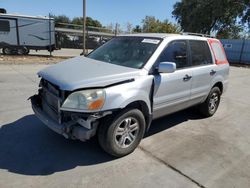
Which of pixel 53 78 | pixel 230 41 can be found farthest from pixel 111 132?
pixel 230 41

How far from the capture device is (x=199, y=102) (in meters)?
4.96

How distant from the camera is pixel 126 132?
11.1 ft

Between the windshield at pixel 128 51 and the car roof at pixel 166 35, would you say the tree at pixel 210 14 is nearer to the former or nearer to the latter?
the car roof at pixel 166 35

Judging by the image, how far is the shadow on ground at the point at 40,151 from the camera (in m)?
3.08

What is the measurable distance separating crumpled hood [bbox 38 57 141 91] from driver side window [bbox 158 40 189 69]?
71 cm

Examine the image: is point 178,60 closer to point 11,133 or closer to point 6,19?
point 11,133

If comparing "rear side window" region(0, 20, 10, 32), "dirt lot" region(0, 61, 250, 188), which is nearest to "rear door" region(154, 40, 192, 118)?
"dirt lot" region(0, 61, 250, 188)

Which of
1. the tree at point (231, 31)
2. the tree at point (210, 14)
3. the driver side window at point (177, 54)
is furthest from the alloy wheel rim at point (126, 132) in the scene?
the tree at point (231, 31)

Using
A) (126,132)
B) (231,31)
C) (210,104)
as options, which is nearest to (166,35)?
(126,132)

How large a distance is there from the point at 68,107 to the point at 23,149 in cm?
122

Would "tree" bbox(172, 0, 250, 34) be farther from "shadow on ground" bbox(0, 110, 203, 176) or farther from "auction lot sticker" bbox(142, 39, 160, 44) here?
"shadow on ground" bbox(0, 110, 203, 176)

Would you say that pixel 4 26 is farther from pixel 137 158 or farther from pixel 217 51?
pixel 137 158

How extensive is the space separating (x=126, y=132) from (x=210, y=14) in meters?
30.1

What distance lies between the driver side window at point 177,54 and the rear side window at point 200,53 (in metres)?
0.26
